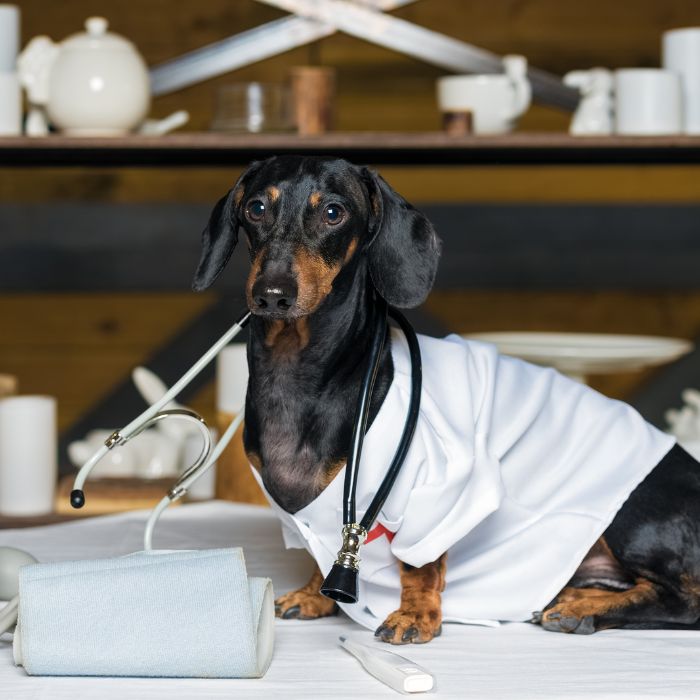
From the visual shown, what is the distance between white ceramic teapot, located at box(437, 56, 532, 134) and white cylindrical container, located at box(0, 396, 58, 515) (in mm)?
801

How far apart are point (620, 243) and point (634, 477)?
1.65 metres

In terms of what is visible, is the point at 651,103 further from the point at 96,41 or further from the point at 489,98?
the point at 96,41

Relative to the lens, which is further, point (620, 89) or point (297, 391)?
point (620, 89)

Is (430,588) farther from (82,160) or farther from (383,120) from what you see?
(383,120)

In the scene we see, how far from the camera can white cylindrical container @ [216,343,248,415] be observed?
192 centimetres

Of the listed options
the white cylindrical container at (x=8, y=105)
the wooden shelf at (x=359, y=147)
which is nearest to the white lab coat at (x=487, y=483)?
the wooden shelf at (x=359, y=147)

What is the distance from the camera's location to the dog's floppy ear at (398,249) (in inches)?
47.2

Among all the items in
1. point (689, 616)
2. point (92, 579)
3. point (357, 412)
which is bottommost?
point (689, 616)

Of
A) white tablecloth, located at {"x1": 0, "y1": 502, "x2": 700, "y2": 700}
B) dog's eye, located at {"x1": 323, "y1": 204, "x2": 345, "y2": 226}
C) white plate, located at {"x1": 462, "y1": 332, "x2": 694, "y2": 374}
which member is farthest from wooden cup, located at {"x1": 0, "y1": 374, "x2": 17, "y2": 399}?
dog's eye, located at {"x1": 323, "y1": 204, "x2": 345, "y2": 226}

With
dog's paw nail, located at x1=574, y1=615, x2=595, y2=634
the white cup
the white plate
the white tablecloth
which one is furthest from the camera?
the white cup

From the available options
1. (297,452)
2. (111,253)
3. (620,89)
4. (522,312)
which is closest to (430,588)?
(297,452)

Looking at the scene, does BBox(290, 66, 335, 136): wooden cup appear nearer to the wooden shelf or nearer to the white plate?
the wooden shelf

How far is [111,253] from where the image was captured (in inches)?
109

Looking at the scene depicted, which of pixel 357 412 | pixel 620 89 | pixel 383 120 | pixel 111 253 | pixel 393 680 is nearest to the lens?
pixel 393 680
